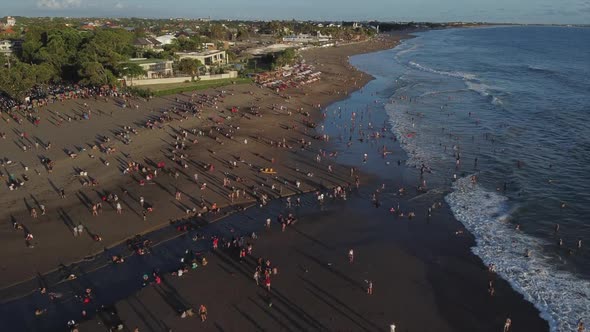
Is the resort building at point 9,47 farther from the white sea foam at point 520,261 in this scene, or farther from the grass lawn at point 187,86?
the white sea foam at point 520,261

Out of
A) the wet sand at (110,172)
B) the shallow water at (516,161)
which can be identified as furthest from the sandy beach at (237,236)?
the shallow water at (516,161)

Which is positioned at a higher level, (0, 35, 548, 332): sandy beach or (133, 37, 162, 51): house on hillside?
(133, 37, 162, 51): house on hillside

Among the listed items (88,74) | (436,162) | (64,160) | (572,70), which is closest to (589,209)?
(436,162)

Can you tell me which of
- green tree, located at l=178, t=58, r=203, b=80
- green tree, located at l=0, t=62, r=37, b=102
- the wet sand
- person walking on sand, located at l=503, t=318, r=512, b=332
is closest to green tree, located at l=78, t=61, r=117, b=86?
green tree, located at l=0, t=62, r=37, b=102

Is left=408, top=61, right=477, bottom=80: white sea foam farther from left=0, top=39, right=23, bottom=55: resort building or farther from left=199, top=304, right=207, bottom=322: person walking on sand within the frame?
left=0, top=39, right=23, bottom=55: resort building

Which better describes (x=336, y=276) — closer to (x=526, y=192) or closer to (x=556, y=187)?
(x=526, y=192)

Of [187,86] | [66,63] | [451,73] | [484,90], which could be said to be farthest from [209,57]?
[484,90]
